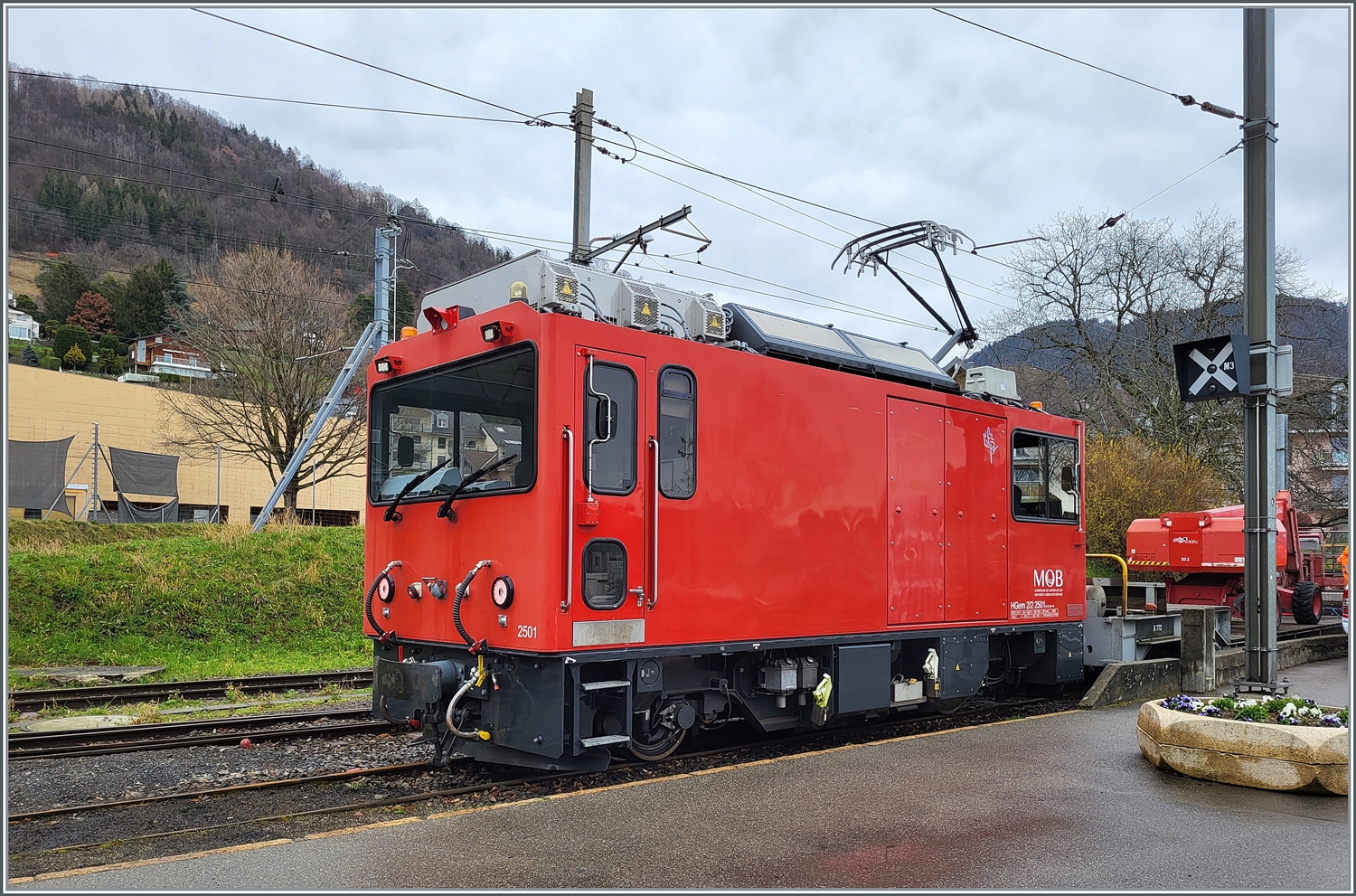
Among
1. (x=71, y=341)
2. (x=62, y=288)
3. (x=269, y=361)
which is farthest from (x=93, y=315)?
(x=269, y=361)

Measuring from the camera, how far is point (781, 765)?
6953mm

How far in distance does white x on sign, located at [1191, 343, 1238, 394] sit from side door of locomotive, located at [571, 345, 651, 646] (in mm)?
4824

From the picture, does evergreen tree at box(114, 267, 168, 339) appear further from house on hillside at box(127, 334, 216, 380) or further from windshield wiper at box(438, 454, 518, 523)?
windshield wiper at box(438, 454, 518, 523)

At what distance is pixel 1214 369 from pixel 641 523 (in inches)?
199

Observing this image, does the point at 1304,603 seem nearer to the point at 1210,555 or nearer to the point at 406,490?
the point at 1210,555

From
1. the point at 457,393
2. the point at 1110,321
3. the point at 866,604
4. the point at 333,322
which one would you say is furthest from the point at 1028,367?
the point at 457,393

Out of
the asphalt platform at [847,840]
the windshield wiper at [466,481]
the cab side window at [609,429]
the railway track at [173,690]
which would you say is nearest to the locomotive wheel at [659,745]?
the asphalt platform at [847,840]

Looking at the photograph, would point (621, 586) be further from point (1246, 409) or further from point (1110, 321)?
point (1110, 321)

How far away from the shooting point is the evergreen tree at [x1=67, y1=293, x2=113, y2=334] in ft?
175

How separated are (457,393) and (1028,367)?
2977 centimetres

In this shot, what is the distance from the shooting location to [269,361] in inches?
935

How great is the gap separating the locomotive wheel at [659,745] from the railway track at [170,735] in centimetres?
237

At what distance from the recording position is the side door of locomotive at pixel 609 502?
20.5ft

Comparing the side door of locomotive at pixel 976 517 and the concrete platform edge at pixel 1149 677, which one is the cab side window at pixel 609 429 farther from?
the concrete platform edge at pixel 1149 677
